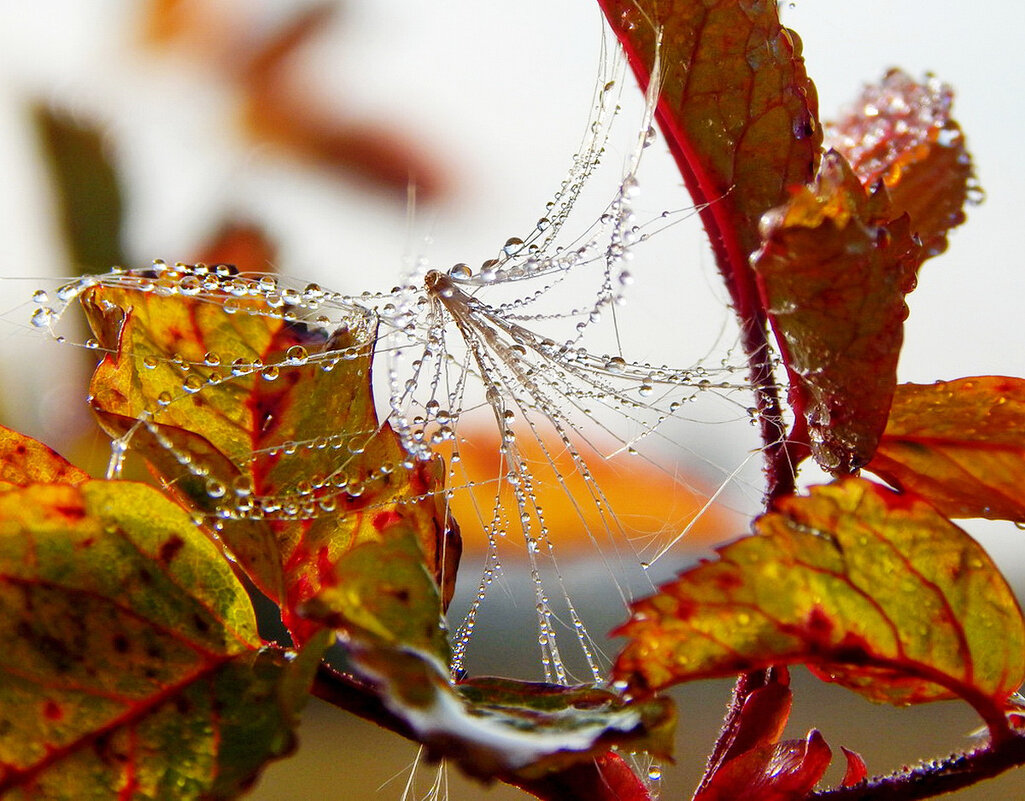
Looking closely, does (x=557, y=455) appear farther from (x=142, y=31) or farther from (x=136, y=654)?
(x=142, y=31)

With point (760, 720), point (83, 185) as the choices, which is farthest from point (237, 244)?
point (760, 720)

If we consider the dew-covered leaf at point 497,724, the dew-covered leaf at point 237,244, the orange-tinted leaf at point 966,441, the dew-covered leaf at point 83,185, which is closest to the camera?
the dew-covered leaf at point 497,724

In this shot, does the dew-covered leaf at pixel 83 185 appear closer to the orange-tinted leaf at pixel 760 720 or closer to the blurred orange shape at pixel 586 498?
the blurred orange shape at pixel 586 498

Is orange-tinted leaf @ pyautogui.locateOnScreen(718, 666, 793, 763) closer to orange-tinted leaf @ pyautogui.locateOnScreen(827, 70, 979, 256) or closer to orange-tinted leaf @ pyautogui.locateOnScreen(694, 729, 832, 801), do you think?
orange-tinted leaf @ pyautogui.locateOnScreen(694, 729, 832, 801)

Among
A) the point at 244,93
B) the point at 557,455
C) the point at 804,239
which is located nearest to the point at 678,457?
the point at 557,455

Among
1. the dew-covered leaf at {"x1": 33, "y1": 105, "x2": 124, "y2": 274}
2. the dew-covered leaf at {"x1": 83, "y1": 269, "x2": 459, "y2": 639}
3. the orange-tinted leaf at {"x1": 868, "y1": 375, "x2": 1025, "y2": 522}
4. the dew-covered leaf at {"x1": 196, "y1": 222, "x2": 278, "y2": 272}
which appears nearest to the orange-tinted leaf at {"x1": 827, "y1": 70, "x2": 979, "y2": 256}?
the orange-tinted leaf at {"x1": 868, "y1": 375, "x2": 1025, "y2": 522}

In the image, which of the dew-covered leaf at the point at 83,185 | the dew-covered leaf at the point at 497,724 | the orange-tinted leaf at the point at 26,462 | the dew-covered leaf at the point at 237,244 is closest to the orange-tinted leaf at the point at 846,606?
the dew-covered leaf at the point at 497,724
